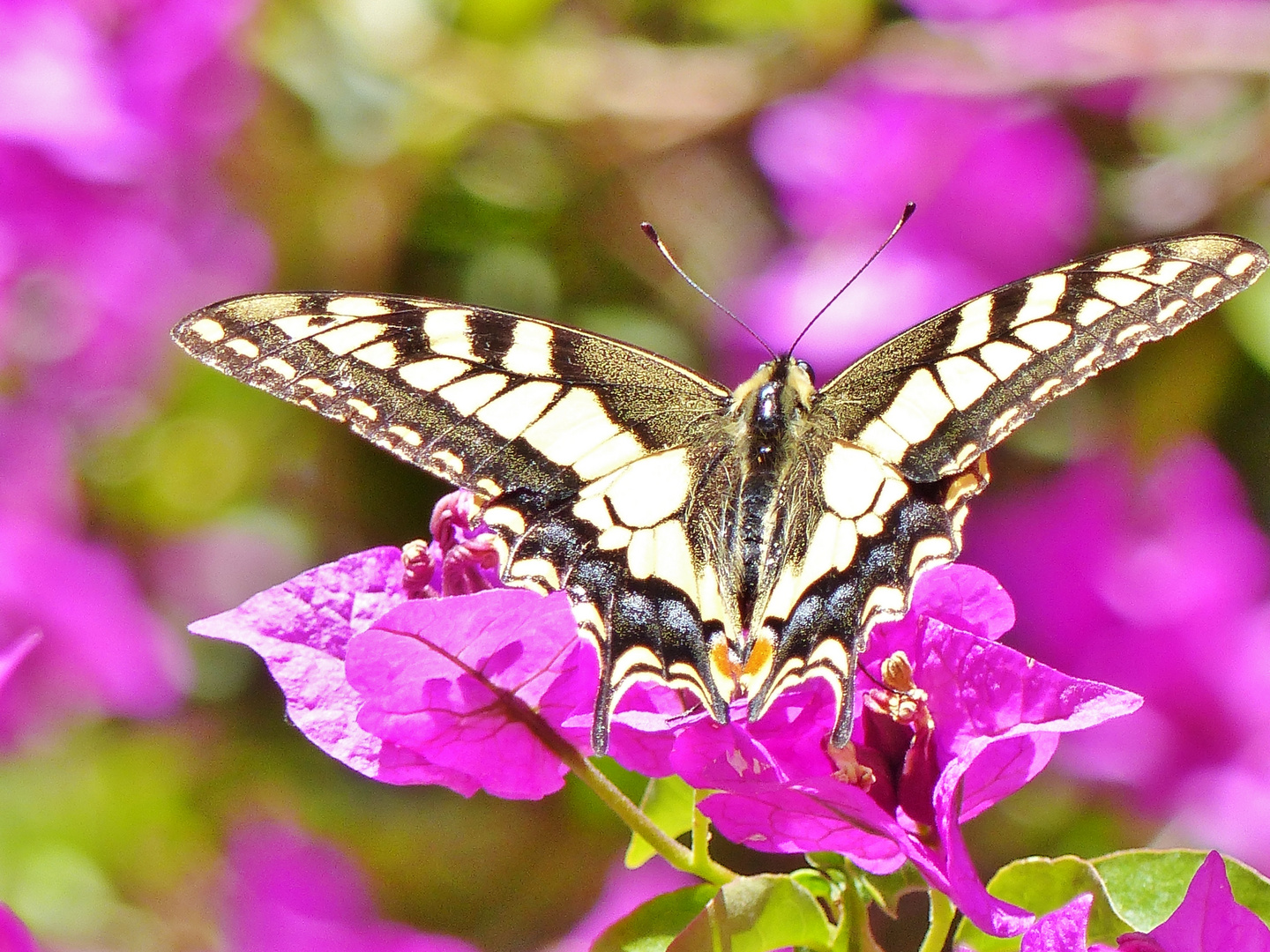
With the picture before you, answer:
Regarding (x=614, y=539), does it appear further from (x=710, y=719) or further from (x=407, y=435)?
(x=710, y=719)

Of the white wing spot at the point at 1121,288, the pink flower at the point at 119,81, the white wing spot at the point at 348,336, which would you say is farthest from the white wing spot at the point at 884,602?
the pink flower at the point at 119,81

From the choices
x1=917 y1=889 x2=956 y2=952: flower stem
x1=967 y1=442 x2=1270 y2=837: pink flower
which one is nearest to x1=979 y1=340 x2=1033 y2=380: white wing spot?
x1=917 y1=889 x2=956 y2=952: flower stem

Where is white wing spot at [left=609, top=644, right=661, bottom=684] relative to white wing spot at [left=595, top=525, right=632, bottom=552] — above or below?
above

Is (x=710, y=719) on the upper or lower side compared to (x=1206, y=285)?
lower

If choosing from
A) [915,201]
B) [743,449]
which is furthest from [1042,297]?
[915,201]

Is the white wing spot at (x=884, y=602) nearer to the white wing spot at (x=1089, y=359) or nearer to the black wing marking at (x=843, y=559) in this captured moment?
the black wing marking at (x=843, y=559)

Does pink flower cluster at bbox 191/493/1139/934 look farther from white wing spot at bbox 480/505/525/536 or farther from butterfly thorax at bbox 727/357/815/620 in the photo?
butterfly thorax at bbox 727/357/815/620
